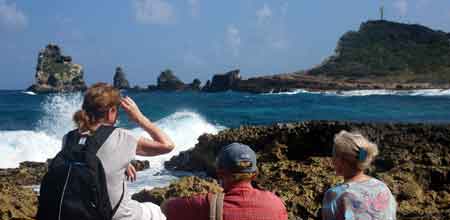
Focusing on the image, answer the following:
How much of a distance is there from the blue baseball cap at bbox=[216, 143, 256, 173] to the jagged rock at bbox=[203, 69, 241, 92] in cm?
10231

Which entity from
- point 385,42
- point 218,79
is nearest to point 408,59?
point 385,42

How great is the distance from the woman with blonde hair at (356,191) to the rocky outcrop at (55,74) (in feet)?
360

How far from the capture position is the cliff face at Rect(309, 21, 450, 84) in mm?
97312

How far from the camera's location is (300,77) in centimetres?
9856

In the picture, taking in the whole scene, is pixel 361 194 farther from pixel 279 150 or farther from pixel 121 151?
pixel 279 150

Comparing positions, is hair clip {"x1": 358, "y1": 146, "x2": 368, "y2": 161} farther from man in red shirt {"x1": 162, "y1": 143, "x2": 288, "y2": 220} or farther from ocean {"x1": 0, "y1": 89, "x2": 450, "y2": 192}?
ocean {"x1": 0, "y1": 89, "x2": 450, "y2": 192}

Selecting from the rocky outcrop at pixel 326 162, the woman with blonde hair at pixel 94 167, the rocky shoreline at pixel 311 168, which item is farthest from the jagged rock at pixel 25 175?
the woman with blonde hair at pixel 94 167

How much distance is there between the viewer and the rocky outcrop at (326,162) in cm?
667

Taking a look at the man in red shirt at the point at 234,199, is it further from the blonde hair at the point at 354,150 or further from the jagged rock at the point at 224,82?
the jagged rock at the point at 224,82

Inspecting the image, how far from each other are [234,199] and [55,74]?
11255 cm

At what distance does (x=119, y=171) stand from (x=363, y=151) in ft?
4.09

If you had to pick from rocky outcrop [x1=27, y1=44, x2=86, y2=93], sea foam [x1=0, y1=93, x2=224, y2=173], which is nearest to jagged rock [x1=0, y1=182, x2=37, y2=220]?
sea foam [x1=0, y1=93, x2=224, y2=173]

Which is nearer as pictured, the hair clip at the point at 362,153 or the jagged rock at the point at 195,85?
the hair clip at the point at 362,153

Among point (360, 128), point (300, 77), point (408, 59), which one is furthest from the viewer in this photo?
point (408, 59)
